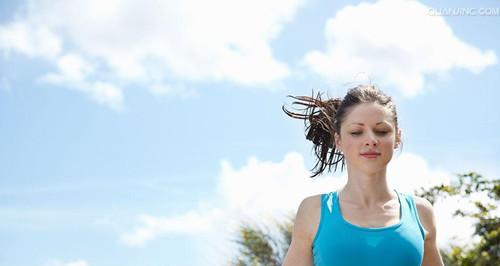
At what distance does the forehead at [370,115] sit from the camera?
303 cm

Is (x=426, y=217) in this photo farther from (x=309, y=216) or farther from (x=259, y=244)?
(x=259, y=244)

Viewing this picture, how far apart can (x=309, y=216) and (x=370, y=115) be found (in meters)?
0.47

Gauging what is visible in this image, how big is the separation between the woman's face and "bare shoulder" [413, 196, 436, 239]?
26 centimetres

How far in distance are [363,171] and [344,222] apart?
0.72ft

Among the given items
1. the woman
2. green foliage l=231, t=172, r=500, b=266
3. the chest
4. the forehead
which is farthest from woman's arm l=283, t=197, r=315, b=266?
green foliage l=231, t=172, r=500, b=266

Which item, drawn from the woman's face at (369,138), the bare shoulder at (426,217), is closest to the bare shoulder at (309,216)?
the woman's face at (369,138)

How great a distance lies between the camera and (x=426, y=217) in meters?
3.15

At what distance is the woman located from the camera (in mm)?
2932

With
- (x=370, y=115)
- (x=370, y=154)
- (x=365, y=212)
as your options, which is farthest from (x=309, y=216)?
(x=370, y=115)

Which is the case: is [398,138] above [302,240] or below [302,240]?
above

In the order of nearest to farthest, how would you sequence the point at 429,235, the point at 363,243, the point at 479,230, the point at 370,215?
the point at 363,243, the point at 370,215, the point at 429,235, the point at 479,230

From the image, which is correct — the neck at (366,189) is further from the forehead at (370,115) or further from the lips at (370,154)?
the forehead at (370,115)

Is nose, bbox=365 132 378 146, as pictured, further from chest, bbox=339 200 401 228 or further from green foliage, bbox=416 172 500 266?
green foliage, bbox=416 172 500 266

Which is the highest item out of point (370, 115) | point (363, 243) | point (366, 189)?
point (370, 115)
